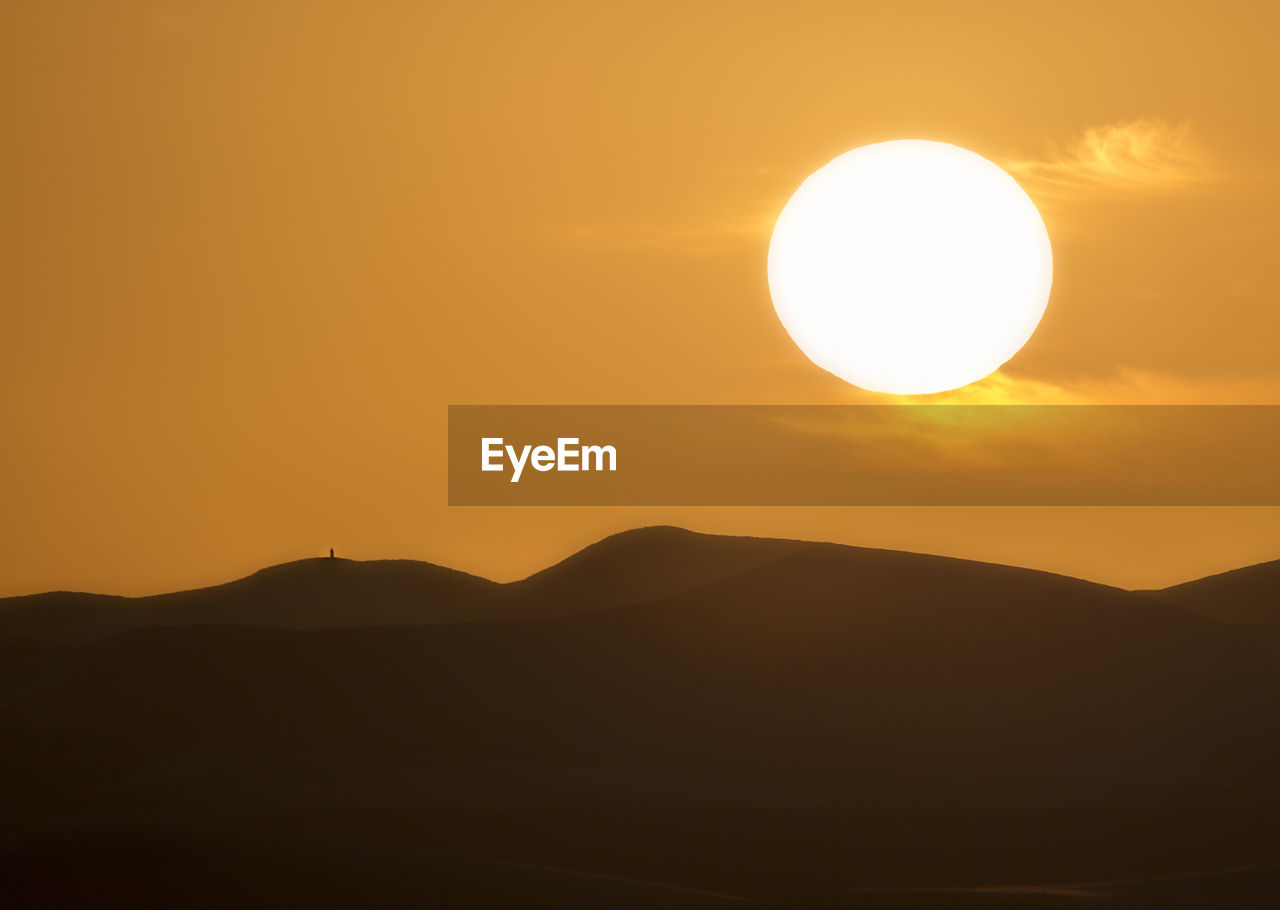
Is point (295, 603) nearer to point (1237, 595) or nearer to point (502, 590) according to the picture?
point (502, 590)

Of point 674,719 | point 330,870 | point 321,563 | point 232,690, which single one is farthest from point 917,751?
point 321,563

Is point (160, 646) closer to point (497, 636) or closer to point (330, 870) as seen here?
point (497, 636)

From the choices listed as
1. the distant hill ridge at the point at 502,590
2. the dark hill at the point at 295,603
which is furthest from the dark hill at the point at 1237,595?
the dark hill at the point at 295,603

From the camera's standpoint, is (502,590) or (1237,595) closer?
(1237,595)

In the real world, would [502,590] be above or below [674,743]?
above

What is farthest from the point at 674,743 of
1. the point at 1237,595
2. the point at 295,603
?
the point at 1237,595

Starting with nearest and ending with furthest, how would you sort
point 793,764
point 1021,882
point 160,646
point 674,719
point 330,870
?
point 330,870 < point 1021,882 < point 793,764 < point 674,719 < point 160,646

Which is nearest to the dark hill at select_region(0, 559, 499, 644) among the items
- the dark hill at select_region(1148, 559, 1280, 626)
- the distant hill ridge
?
the distant hill ridge

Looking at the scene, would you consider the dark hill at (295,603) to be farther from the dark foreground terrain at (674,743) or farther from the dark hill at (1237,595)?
the dark hill at (1237,595)
